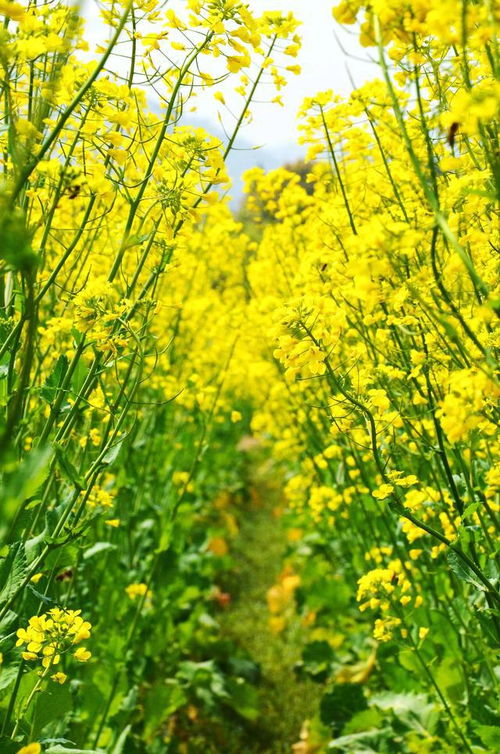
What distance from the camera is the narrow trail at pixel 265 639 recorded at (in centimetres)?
403

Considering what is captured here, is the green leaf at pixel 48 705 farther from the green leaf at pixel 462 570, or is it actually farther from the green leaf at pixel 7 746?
the green leaf at pixel 462 570

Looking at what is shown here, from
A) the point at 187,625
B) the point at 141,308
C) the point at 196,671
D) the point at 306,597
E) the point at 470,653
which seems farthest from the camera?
the point at 306,597

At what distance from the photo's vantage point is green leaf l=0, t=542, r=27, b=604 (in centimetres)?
170

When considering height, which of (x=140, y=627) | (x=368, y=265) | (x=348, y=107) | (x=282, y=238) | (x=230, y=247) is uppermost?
(x=230, y=247)

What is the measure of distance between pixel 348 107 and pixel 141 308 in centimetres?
101

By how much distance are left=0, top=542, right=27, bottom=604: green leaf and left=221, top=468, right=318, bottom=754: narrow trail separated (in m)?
2.67

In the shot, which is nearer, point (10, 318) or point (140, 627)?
point (10, 318)

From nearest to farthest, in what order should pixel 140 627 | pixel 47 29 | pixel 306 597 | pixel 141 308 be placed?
pixel 47 29
pixel 141 308
pixel 140 627
pixel 306 597

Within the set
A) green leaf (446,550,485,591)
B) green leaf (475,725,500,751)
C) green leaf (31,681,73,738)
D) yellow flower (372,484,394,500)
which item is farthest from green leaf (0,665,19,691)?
green leaf (475,725,500,751)

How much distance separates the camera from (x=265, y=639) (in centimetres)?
511

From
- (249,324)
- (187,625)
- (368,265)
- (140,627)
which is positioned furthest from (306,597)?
(368,265)

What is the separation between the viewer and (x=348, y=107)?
7.70 feet

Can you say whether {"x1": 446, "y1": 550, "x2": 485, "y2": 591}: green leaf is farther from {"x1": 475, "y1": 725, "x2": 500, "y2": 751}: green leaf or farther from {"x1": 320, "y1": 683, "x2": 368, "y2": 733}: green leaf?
{"x1": 320, "y1": 683, "x2": 368, "y2": 733}: green leaf

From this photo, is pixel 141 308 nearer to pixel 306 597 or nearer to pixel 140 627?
pixel 140 627
